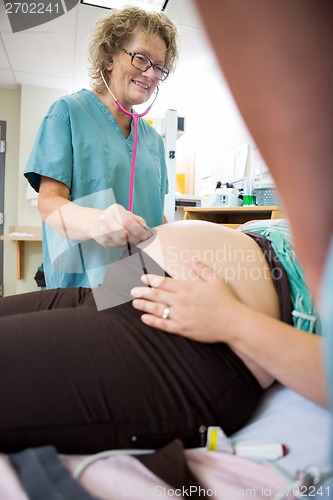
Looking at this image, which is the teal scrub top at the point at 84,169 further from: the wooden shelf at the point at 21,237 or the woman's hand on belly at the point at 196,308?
the wooden shelf at the point at 21,237

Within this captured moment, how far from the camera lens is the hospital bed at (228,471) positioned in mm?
412

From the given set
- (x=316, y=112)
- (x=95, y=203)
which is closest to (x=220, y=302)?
(x=316, y=112)

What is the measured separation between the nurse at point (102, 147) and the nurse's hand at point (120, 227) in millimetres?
269

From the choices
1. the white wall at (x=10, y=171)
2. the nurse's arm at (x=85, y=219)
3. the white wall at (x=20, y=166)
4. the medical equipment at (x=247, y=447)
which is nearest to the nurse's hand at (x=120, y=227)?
the nurse's arm at (x=85, y=219)

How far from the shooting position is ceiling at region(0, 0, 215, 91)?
2.67 metres

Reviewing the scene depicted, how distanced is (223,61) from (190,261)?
1.35 feet

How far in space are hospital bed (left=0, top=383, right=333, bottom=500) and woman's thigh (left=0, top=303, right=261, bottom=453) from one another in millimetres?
32

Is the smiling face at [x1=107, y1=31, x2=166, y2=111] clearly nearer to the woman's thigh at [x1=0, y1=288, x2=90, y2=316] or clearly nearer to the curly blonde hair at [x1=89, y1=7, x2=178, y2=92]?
the curly blonde hair at [x1=89, y1=7, x2=178, y2=92]

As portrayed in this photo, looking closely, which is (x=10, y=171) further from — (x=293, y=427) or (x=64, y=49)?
(x=293, y=427)

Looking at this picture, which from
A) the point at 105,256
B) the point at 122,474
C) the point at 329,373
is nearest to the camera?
the point at 329,373

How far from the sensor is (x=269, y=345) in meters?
0.54

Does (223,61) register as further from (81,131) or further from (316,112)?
(81,131)
